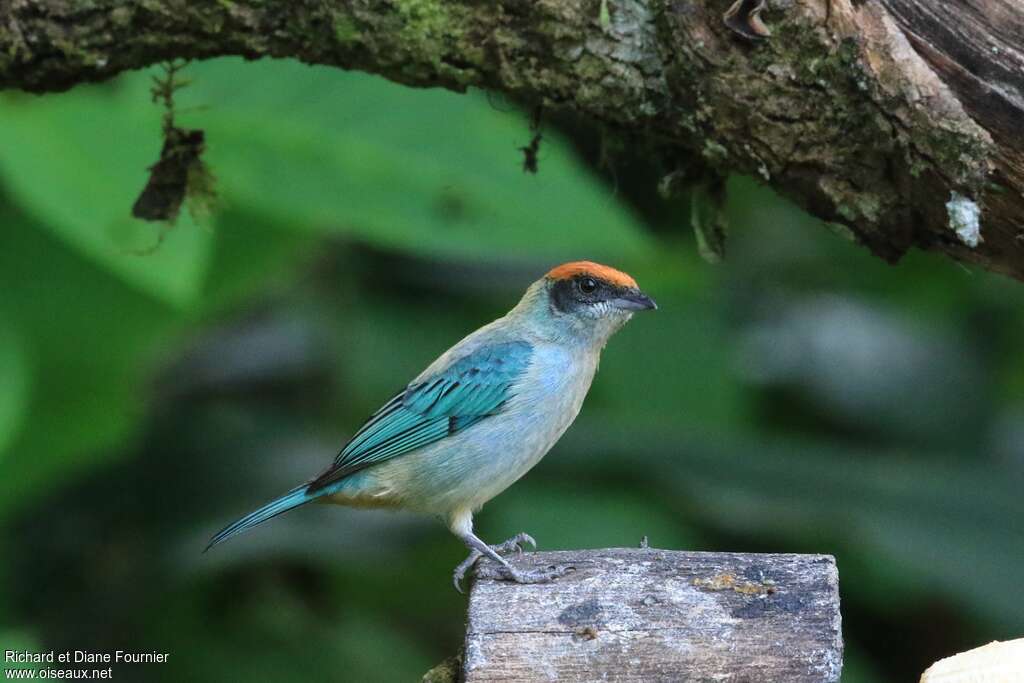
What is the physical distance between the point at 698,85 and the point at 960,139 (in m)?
0.65

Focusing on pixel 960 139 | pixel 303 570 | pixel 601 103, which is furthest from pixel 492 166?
pixel 303 570

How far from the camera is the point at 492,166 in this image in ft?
16.0

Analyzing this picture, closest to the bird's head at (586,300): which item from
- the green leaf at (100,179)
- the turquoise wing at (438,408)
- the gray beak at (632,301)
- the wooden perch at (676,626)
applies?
the gray beak at (632,301)

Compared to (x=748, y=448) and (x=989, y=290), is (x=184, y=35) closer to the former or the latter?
(x=748, y=448)

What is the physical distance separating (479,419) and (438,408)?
0.15 meters

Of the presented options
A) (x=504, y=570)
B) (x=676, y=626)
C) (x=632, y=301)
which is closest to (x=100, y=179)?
(x=632, y=301)

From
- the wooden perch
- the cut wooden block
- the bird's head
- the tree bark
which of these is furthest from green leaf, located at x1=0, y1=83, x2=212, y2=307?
the cut wooden block

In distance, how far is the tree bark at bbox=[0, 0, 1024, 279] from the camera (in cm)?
318

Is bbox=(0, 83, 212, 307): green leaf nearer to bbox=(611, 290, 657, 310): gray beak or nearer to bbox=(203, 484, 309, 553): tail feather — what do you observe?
bbox=(203, 484, 309, 553): tail feather

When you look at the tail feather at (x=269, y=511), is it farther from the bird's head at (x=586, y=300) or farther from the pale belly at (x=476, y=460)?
the bird's head at (x=586, y=300)

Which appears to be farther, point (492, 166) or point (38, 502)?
point (38, 502)

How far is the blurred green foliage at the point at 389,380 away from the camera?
4.79 meters

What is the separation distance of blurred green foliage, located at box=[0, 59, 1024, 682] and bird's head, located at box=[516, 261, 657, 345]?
0.38 metres

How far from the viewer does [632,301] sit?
4.23 metres
